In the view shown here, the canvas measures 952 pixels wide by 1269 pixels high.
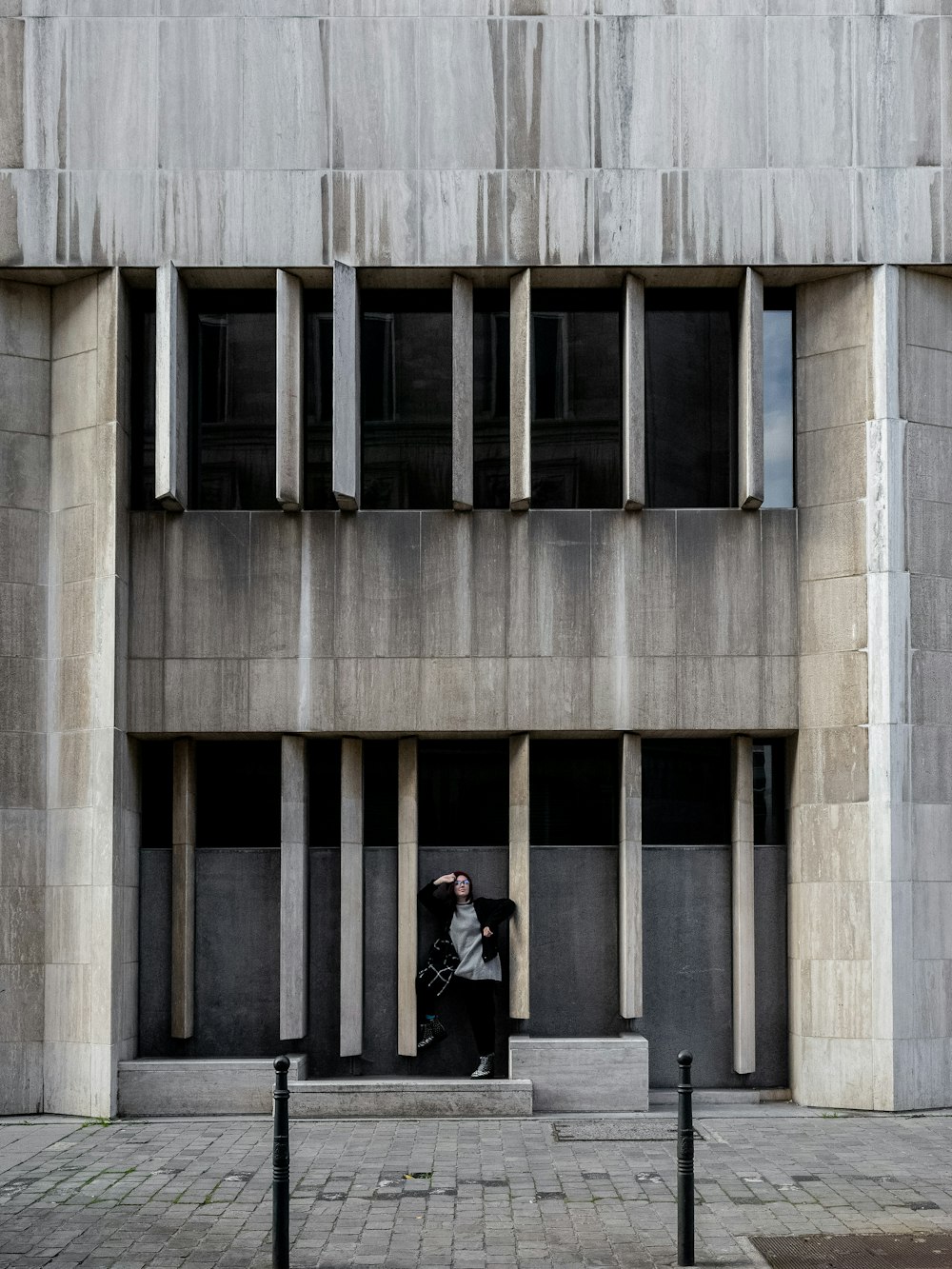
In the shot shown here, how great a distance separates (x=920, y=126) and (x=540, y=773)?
7629 mm

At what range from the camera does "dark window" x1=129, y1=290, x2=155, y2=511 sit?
15.1m

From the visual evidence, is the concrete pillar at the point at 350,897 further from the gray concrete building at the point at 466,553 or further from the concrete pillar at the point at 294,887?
the concrete pillar at the point at 294,887

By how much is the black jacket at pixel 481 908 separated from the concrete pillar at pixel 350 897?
709 millimetres

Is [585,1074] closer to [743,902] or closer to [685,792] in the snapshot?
[743,902]

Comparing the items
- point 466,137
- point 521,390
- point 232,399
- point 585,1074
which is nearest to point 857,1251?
point 585,1074

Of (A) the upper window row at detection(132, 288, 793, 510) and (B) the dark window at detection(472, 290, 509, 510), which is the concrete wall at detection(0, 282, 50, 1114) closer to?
(A) the upper window row at detection(132, 288, 793, 510)

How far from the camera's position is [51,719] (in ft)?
48.0

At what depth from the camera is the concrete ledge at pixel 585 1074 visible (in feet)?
46.4

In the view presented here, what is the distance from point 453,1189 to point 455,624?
Result: 577cm

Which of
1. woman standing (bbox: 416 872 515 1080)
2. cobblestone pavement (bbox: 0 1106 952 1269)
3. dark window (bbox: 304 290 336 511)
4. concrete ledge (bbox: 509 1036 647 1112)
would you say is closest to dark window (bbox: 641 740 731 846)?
woman standing (bbox: 416 872 515 1080)

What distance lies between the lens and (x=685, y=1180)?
8.86 metres

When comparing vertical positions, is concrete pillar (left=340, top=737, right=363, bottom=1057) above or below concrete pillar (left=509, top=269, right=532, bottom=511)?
below

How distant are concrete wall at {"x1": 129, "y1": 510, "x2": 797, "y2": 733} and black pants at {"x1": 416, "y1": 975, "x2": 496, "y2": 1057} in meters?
2.59

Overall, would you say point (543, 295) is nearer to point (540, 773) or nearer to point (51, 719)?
point (540, 773)
